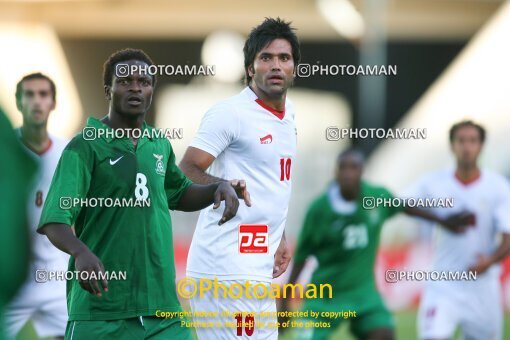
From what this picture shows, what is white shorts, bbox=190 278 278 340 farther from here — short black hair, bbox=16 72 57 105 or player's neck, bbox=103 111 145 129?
short black hair, bbox=16 72 57 105

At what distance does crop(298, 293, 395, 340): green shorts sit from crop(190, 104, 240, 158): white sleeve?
6.09 feet

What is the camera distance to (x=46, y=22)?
7.70 meters

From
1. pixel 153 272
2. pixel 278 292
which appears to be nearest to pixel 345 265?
pixel 278 292

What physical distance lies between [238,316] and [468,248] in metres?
2.35

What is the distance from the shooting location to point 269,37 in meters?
3.92

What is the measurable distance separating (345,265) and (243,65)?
6.59 feet

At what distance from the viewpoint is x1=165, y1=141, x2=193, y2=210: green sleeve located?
138 inches

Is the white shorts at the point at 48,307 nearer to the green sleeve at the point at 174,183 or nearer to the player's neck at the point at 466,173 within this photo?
the green sleeve at the point at 174,183

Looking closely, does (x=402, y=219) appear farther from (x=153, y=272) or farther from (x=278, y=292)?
(x=153, y=272)

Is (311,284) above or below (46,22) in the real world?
below

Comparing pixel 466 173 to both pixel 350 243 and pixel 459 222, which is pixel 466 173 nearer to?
pixel 459 222

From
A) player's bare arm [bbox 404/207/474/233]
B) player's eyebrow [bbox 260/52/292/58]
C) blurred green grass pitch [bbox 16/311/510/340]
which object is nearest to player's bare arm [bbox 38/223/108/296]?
player's eyebrow [bbox 260/52/292/58]

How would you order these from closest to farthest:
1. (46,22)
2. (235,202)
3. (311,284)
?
(235,202), (311,284), (46,22)

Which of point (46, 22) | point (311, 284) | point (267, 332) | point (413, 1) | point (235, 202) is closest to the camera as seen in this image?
point (235, 202)
